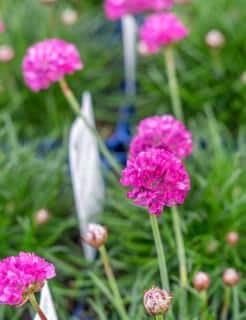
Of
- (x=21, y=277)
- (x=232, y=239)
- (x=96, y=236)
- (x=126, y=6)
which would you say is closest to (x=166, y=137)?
(x=96, y=236)

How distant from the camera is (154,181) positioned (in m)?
0.97

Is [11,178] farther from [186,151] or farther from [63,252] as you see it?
[186,151]

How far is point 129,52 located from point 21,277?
1.22 m

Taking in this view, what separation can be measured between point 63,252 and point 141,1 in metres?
0.69

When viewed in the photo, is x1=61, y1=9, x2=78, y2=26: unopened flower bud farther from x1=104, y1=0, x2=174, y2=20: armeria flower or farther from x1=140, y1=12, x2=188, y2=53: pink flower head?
x1=140, y1=12, x2=188, y2=53: pink flower head

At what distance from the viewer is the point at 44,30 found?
2.17 meters

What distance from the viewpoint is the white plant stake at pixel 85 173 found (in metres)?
1.42

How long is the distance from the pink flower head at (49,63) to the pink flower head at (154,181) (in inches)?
19.2

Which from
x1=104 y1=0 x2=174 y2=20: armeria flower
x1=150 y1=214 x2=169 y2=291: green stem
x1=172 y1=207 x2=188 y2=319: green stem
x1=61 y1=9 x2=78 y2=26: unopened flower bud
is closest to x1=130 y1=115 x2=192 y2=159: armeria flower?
x1=172 y1=207 x2=188 y2=319: green stem

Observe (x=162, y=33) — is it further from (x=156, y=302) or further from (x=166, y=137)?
(x=156, y=302)

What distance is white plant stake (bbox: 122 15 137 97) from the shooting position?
198 cm

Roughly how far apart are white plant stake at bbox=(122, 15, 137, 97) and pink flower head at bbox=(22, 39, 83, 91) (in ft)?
1.70

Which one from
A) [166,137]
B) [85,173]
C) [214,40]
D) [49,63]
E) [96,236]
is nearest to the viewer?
[96,236]

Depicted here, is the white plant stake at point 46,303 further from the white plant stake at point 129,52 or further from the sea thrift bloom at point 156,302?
the white plant stake at point 129,52
